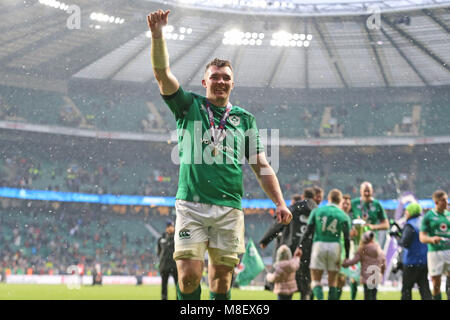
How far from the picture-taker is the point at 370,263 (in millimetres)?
7215

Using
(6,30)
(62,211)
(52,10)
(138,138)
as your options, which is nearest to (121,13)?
(52,10)

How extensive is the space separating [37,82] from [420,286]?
26.7m

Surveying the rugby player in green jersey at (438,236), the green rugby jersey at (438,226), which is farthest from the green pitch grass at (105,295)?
the green rugby jersey at (438,226)

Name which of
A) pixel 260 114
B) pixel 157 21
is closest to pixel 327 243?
pixel 157 21

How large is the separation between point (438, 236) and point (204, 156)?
4.74m

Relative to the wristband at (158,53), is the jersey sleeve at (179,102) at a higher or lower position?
lower

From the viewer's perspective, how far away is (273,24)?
2617 cm

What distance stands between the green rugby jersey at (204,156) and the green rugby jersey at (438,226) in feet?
14.3

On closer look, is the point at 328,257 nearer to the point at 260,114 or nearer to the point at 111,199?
the point at 111,199

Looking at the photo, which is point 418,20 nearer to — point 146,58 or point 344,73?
point 344,73

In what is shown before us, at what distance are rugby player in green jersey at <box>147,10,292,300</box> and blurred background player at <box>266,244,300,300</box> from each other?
325 cm

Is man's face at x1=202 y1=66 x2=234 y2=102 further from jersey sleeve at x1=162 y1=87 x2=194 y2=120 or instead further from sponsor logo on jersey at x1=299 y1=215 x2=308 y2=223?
sponsor logo on jersey at x1=299 y1=215 x2=308 y2=223

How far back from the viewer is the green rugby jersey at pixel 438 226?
6.99 metres

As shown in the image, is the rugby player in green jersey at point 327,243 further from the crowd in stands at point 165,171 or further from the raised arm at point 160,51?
the crowd in stands at point 165,171
